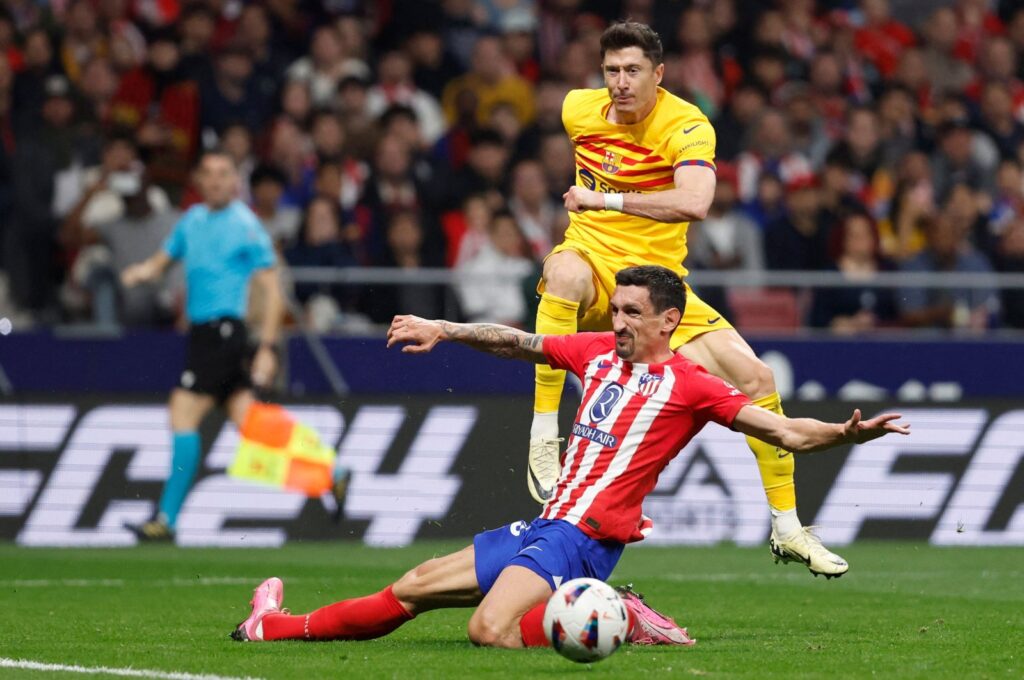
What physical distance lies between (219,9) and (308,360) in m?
4.20

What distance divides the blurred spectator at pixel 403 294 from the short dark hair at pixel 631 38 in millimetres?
5904

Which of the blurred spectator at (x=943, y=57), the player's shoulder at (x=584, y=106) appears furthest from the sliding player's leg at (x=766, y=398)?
the blurred spectator at (x=943, y=57)

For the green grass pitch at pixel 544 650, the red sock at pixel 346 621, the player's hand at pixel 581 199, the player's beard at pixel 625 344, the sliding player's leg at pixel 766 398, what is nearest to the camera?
the green grass pitch at pixel 544 650

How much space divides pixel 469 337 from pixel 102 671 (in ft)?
7.25

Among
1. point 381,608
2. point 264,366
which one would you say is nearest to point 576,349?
point 381,608

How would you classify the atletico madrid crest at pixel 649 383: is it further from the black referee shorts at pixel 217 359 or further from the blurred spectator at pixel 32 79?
the blurred spectator at pixel 32 79

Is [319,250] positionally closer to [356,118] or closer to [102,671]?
[356,118]

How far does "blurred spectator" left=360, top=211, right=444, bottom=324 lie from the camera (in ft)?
50.1

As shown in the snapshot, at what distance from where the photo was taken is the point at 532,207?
16.5 meters

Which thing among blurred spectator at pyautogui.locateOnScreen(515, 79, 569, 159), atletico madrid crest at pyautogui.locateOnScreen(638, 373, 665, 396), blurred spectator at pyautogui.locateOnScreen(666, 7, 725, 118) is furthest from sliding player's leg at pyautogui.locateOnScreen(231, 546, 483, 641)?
blurred spectator at pyautogui.locateOnScreen(666, 7, 725, 118)

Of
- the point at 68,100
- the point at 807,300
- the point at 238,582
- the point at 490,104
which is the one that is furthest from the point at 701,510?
the point at 68,100

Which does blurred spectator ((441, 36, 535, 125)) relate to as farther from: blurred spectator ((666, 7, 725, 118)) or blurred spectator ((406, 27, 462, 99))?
blurred spectator ((666, 7, 725, 118))

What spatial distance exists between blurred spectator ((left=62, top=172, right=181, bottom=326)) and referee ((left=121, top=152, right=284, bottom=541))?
1.71 meters

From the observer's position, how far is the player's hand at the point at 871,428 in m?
7.37
